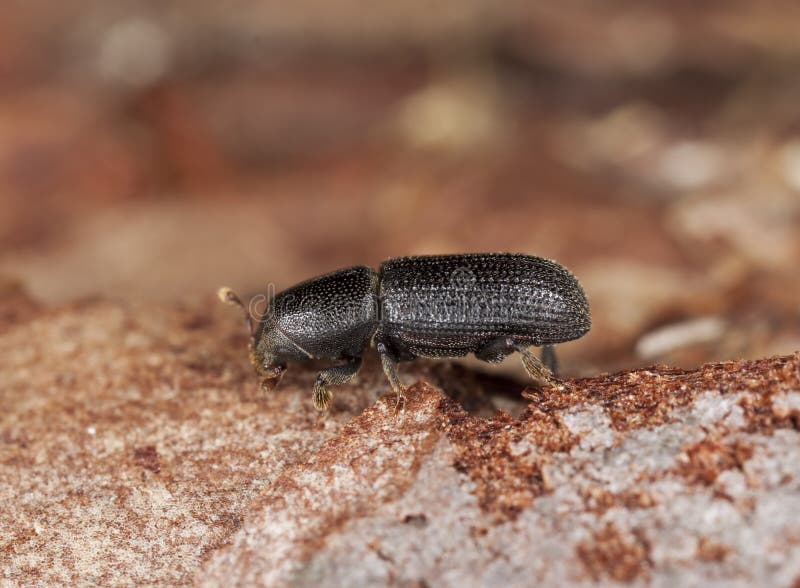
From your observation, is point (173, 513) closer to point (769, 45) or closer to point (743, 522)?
point (743, 522)

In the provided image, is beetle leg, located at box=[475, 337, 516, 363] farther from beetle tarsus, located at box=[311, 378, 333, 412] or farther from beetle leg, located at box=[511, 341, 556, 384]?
beetle tarsus, located at box=[311, 378, 333, 412]

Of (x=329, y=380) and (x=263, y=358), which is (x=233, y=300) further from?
(x=329, y=380)

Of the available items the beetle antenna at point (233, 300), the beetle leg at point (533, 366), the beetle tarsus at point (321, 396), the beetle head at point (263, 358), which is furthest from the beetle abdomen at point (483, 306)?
the beetle antenna at point (233, 300)

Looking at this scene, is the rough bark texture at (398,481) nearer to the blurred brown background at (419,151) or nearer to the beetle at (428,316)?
the beetle at (428,316)

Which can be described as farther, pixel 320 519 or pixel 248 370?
pixel 248 370

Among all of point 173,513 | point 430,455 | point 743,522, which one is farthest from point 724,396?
point 173,513

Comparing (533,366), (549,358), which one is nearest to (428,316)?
(533,366)

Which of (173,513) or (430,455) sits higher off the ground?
(430,455)
